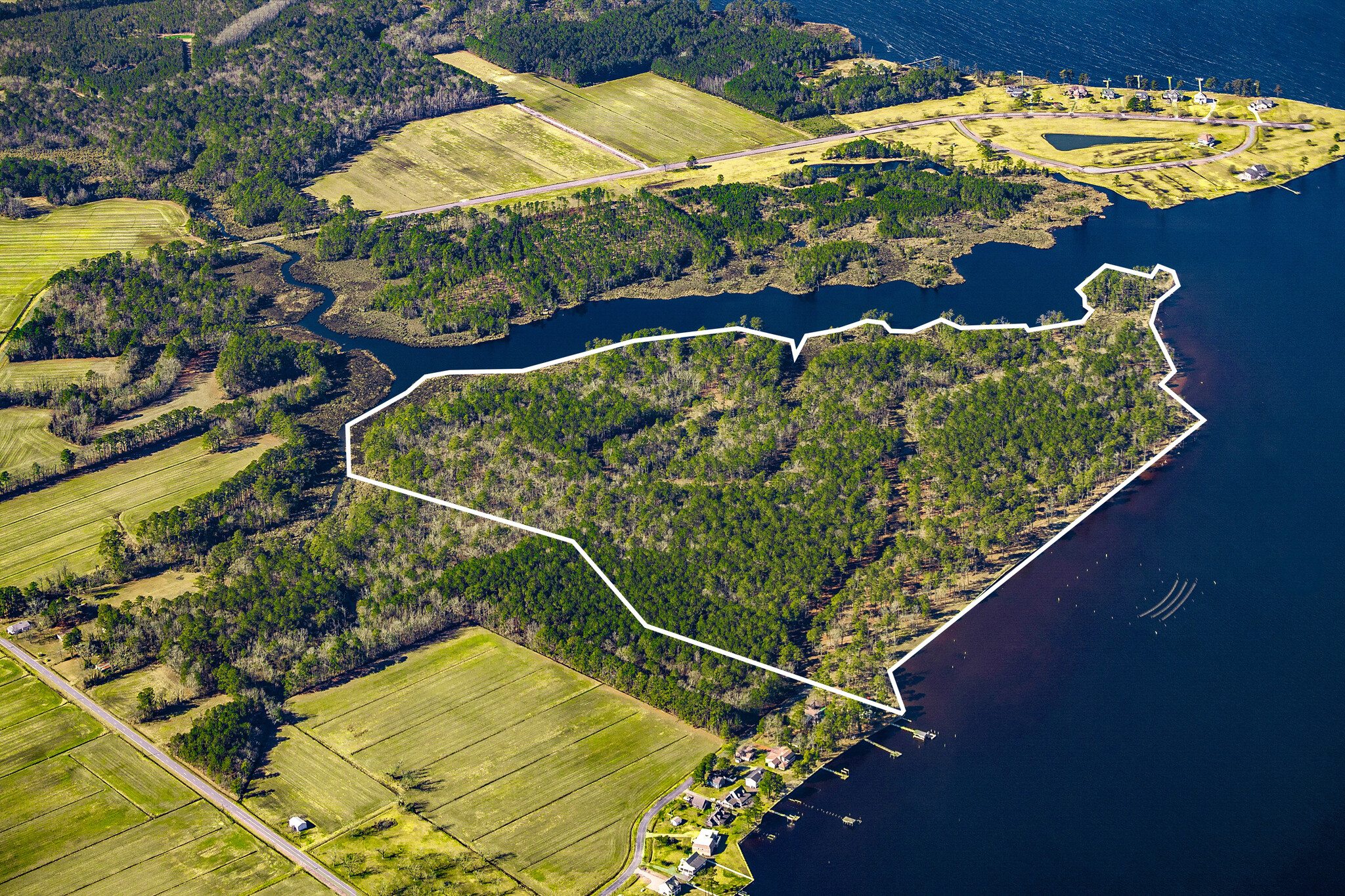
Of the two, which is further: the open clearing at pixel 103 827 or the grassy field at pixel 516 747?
the grassy field at pixel 516 747

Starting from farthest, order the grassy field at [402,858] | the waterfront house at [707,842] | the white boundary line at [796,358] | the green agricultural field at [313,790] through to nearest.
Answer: the white boundary line at [796,358]
the green agricultural field at [313,790]
the waterfront house at [707,842]
the grassy field at [402,858]

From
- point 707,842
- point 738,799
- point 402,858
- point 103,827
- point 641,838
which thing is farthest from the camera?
point 103,827

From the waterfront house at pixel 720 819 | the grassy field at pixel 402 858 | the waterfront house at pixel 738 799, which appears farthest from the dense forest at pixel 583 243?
the waterfront house at pixel 720 819

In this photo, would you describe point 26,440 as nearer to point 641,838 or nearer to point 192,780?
point 192,780

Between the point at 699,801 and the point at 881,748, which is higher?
the point at 881,748

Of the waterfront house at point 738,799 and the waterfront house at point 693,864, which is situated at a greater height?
the waterfront house at point 738,799

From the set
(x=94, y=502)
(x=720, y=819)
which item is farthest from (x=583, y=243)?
(x=720, y=819)

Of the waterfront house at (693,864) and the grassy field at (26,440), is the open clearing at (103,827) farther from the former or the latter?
the grassy field at (26,440)
